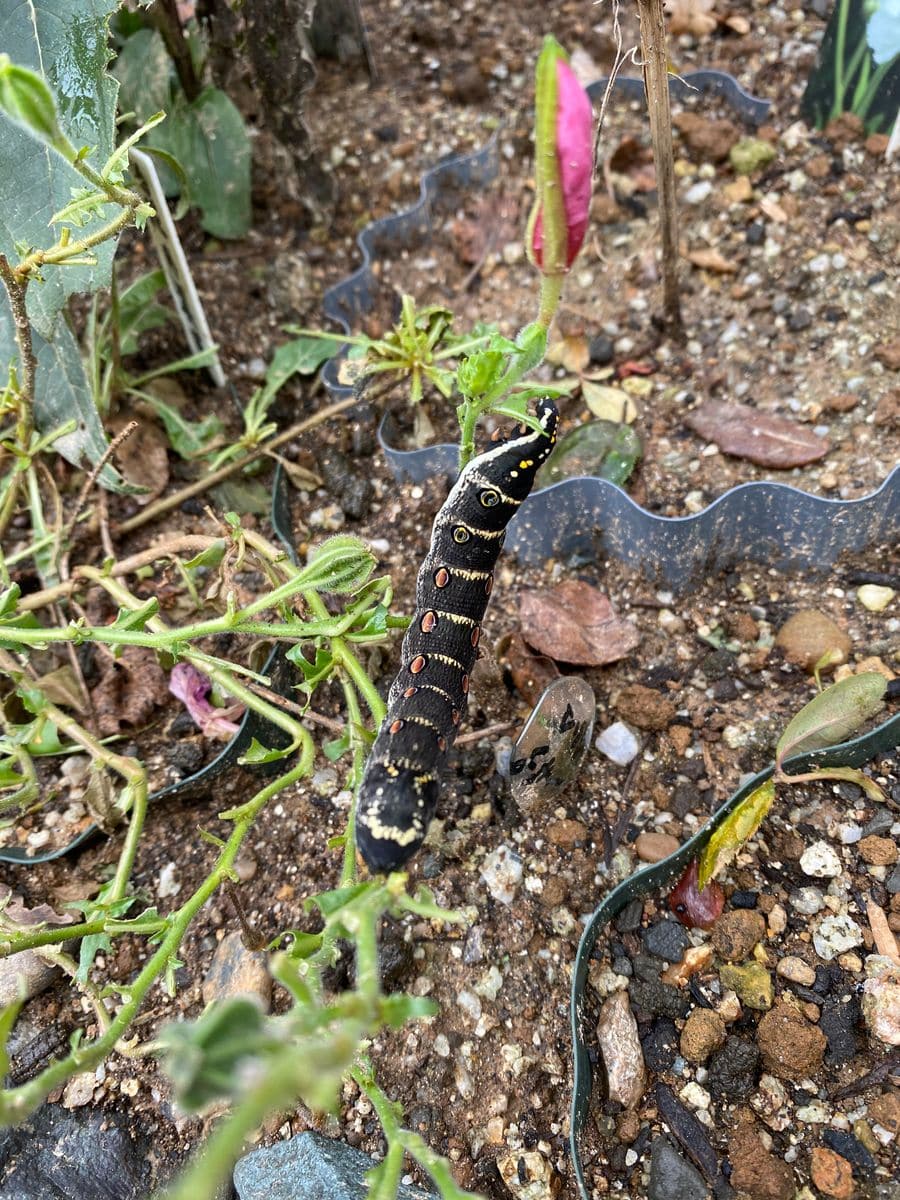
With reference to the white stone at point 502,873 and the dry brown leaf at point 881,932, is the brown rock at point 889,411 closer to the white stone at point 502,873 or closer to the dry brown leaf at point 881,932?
the dry brown leaf at point 881,932

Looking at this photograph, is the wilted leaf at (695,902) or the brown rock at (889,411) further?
the brown rock at (889,411)

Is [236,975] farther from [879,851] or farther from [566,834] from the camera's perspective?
[879,851]

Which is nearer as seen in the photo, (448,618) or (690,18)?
(448,618)

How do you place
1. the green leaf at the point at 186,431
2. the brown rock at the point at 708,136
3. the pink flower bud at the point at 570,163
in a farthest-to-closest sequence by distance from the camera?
the brown rock at the point at 708,136 → the green leaf at the point at 186,431 → the pink flower bud at the point at 570,163

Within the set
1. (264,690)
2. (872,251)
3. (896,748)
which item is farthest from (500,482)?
(872,251)

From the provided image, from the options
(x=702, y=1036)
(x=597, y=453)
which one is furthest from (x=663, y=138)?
(x=702, y=1036)

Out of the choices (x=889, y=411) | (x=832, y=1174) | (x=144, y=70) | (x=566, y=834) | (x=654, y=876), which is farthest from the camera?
(x=144, y=70)

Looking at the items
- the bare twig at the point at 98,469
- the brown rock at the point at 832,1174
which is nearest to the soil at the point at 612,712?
the brown rock at the point at 832,1174

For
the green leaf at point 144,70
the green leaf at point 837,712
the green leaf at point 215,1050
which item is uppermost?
the green leaf at point 144,70
